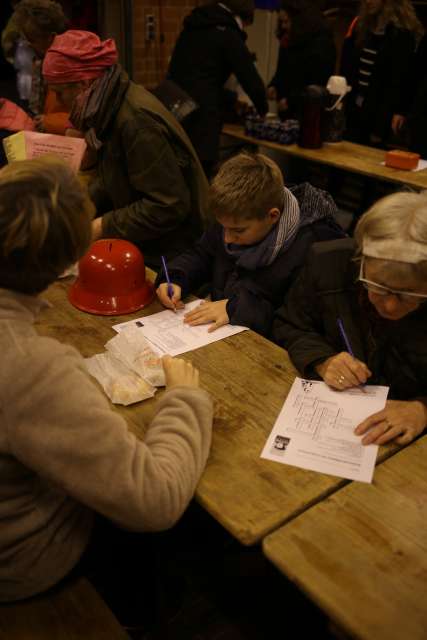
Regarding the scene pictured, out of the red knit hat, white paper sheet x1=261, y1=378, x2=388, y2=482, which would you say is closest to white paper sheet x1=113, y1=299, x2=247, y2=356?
white paper sheet x1=261, y1=378, x2=388, y2=482

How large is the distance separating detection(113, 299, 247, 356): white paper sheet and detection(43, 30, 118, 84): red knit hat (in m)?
1.12

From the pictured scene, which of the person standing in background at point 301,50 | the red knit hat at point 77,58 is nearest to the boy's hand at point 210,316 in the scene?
the red knit hat at point 77,58

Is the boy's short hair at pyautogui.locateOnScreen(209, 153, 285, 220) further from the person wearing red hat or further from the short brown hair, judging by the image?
the short brown hair

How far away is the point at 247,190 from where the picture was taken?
179 cm

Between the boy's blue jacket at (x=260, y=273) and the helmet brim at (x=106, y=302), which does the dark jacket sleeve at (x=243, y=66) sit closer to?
the boy's blue jacket at (x=260, y=273)

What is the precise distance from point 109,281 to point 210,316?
1.15ft

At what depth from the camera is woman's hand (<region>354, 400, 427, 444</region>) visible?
4.29 ft

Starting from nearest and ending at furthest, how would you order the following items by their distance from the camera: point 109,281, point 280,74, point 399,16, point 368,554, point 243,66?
point 368,554 → point 109,281 → point 243,66 → point 399,16 → point 280,74

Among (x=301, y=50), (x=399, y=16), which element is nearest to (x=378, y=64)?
(x=399, y=16)

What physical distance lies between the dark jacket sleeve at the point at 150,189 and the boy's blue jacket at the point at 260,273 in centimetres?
32

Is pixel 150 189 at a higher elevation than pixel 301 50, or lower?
lower

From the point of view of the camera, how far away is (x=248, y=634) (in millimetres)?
1807

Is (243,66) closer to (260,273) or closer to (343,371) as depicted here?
(260,273)

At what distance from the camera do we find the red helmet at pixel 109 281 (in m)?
1.83
